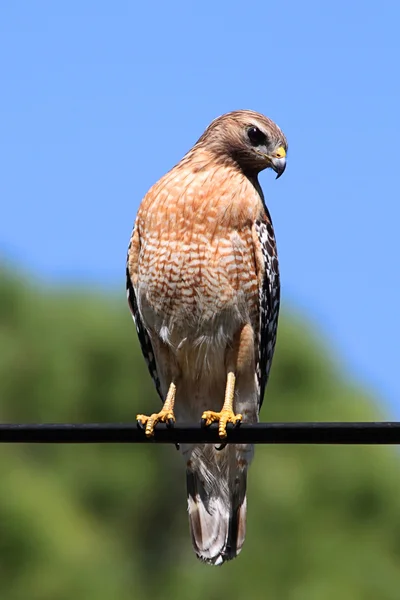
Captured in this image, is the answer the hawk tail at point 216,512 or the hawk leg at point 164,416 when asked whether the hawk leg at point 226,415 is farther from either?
the hawk tail at point 216,512

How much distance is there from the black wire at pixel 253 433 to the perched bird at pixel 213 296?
1.88 m

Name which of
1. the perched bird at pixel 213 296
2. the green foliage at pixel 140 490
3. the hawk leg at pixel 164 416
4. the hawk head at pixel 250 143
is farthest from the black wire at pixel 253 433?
the green foliage at pixel 140 490

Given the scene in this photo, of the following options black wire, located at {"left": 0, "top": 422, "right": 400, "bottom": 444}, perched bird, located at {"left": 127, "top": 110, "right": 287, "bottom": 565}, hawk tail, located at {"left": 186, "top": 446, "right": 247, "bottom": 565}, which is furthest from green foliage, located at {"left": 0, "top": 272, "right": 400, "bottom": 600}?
black wire, located at {"left": 0, "top": 422, "right": 400, "bottom": 444}

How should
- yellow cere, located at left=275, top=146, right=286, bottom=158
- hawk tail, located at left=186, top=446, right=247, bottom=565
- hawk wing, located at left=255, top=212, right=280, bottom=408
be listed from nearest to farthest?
hawk wing, located at left=255, top=212, right=280, bottom=408
hawk tail, located at left=186, top=446, right=247, bottom=565
yellow cere, located at left=275, top=146, right=286, bottom=158

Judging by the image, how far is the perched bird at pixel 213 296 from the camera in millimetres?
8297

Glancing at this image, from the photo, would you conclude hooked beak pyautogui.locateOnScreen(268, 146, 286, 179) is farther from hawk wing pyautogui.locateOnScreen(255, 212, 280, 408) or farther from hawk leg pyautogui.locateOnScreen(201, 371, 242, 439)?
hawk leg pyautogui.locateOnScreen(201, 371, 242, 439)

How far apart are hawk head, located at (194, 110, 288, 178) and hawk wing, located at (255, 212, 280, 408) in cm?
33

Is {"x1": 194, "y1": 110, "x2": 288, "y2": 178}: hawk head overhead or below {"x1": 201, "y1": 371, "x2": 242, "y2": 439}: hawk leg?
overhead

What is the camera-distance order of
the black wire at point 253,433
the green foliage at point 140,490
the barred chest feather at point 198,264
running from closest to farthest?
the black wire at point 253,433 < the barred chest feather at point 198,264 < the green foliage at point 140,490

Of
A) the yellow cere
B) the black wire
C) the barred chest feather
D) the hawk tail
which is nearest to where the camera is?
the black wire

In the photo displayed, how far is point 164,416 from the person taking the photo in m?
8.05

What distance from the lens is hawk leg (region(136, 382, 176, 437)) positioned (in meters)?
7.78

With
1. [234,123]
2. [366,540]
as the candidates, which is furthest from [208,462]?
[366,540]

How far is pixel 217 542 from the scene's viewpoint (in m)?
8.60
